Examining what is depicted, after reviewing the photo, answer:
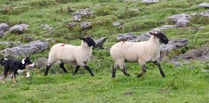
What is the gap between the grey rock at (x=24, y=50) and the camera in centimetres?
2769

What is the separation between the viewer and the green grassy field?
17.2m

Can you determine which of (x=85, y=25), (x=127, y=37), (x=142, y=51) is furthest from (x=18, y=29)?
(x=142, y=51)

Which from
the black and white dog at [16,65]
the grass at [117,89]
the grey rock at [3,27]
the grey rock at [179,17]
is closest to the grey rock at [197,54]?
the grass at [117,89]

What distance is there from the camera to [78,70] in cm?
2386

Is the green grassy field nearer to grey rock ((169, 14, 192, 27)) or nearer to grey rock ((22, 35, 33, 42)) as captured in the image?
grey rock ((22, 35, 33, 42))

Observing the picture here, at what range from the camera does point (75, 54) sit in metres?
22.5

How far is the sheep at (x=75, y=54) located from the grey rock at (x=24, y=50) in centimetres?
460

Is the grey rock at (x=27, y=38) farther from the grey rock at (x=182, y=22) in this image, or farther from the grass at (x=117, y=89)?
the grass at (x=117, y=89)

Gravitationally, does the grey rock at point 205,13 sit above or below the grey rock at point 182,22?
above

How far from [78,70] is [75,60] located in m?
1.31

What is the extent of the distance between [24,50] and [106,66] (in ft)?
18.8

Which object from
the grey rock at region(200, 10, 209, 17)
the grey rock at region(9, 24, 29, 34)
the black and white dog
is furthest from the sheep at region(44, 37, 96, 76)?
the grey rock at region(200, 10, 209, 17)

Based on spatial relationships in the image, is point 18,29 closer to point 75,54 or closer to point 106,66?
point 106,66

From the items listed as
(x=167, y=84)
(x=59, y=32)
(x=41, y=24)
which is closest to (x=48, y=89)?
(x=167, y=84)
